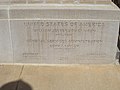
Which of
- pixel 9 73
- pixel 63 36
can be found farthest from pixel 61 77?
pixel 9 73

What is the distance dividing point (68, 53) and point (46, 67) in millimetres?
449

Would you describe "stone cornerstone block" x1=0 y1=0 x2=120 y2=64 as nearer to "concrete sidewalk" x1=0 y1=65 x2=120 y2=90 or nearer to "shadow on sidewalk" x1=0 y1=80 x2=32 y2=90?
"concrete sidewalk" x1=0 y1=65 x2=120 y2=90

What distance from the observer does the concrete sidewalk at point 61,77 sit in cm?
371

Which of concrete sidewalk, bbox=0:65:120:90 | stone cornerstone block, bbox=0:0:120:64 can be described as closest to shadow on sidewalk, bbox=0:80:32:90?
concrete sidewalk, bbox=0:65:120:90

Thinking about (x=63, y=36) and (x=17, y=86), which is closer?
(x=17, y=86)

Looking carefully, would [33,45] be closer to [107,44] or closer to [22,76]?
[22,76]

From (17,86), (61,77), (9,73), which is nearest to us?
(17,86)

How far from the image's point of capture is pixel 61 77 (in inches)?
155

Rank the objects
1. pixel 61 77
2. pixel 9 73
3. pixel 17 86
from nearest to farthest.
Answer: pixel 17 86
pixel 61 77
pixel 9 73

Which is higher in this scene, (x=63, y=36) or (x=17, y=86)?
(x=63, y=36)

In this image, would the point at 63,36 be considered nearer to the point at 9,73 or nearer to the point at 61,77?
the point at 61,77

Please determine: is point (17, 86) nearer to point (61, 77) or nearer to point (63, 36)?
point (61, 77)

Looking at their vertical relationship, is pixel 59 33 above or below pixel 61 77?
above

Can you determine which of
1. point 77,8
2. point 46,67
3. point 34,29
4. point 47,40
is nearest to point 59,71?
point 46,67
